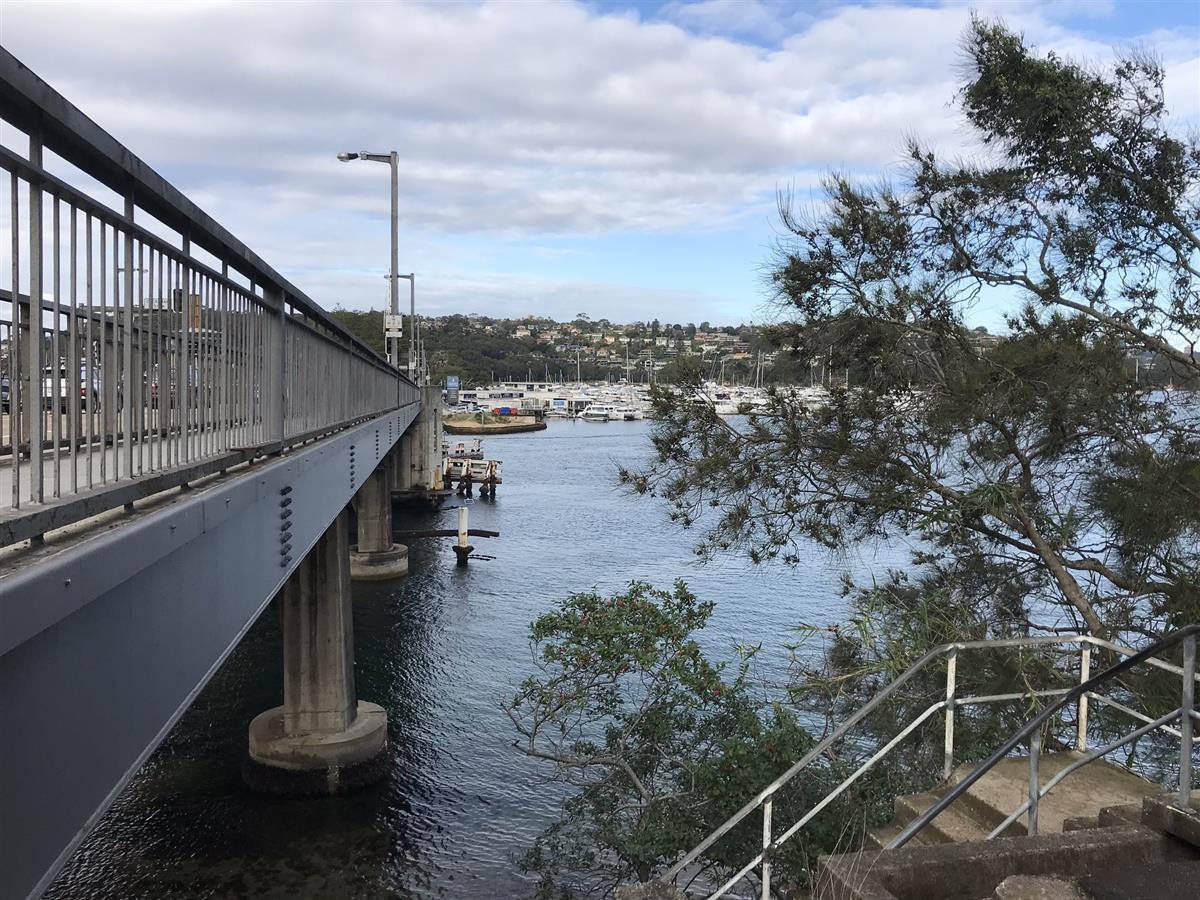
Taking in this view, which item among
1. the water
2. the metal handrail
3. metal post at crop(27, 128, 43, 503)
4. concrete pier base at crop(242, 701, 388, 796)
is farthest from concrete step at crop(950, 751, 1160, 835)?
concrete pier base at crop(242, 701, 388, 796)

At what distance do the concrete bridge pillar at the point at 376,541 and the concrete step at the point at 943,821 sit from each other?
1068 inches

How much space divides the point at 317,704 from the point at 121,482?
12.8 metres

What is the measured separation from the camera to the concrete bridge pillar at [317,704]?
14984 mm

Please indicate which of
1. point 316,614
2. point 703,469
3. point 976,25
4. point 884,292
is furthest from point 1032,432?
point 316,614

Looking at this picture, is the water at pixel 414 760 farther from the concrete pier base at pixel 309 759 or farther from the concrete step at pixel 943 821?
the concrete step at pixel 943 821

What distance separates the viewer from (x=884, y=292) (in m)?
10.9

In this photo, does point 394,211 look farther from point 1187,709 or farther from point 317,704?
point 1187,709

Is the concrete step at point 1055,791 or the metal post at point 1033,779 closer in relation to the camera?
the metal post at point 1033,779

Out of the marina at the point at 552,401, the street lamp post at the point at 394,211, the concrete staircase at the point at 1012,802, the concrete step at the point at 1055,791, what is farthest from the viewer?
the marina at the point at 552,401

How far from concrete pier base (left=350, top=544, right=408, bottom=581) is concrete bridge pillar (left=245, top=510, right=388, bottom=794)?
1596 cm

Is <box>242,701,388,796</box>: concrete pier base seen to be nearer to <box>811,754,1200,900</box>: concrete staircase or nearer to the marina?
<box>811,754,1200,900</box>: concrete staircase

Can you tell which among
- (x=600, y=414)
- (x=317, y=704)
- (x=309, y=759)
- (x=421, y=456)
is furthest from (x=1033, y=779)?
(x=600, y=414)

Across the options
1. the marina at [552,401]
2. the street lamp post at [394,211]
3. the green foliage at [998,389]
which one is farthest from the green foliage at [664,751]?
the marina at [552,401]

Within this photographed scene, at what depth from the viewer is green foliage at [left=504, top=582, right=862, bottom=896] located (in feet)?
28.3
